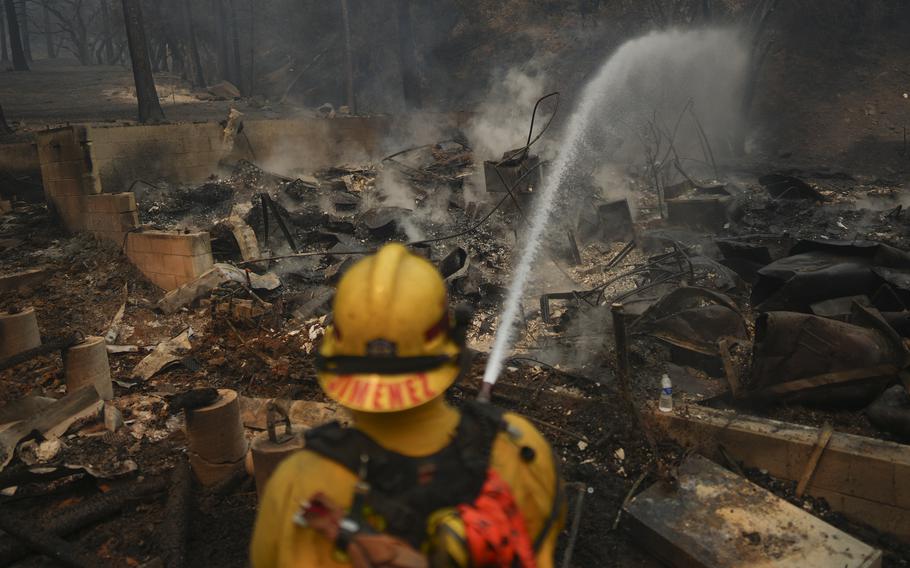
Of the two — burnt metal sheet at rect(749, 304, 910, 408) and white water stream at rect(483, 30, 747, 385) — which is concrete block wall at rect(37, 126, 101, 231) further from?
white water stream at rect(483, 30, 747, 385)

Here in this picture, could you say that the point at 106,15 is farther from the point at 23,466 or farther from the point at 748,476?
the point at 748,476

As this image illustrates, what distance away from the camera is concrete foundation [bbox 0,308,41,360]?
641 centimetres

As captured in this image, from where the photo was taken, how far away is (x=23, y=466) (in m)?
4.91

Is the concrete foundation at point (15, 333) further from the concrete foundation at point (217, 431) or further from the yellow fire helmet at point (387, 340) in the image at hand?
the yellow fire helmet at point (387, 340)

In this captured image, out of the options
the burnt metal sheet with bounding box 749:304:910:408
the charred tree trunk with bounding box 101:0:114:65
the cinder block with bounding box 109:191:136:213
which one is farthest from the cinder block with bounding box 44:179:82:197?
the charred tree trunk with bounding box 101:0:114:65

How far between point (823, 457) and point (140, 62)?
17564mm

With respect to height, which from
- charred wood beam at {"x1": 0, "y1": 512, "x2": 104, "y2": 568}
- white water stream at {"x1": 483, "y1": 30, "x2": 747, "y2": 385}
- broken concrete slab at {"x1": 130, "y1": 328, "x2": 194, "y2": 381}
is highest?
white water stream at {"x1": 483, "y1": 30, "x2": 747, "y2": 385}

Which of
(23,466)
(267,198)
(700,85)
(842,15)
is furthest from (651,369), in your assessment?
(842,15)

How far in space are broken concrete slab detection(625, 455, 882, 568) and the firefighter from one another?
2.91 meters

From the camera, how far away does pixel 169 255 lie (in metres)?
9.16

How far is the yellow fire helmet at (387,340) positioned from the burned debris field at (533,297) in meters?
0.01

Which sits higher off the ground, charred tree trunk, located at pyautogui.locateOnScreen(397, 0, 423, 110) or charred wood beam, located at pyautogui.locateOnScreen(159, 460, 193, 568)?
charred tree trunk, located at pyautogui.locateOnScreen(397, 0, 423, 110)

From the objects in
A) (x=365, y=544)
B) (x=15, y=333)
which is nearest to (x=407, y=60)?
(x=15, y=333)

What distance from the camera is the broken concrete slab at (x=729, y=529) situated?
12.4 ft
